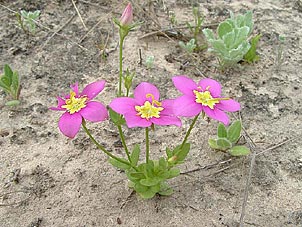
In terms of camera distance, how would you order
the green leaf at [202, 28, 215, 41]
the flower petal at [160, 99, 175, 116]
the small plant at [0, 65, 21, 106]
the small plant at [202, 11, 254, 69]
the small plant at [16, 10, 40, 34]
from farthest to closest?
the small plant at [16, 10, 40, 34] → the green leaf at [202, 28, 215, 41] → the small plant at [202, 11, 254, 69] → the small plant at [0, 65, 21, 106] → the flower petal at [160, 99, 175, 116]

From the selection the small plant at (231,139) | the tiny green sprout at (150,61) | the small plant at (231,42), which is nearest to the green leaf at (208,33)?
the small plant at (231,42)

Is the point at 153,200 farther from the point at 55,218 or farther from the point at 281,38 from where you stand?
the point at 281,38

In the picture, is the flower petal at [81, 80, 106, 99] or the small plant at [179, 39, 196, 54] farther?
the small plant at [179, 39, 196, 54]

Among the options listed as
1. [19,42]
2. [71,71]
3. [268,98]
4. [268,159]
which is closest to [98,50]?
[71,71]

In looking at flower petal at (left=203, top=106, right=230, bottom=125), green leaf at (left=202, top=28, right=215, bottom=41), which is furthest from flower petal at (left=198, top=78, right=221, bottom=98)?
green leaf at (left=202, top=28, right=215, bottom=41)

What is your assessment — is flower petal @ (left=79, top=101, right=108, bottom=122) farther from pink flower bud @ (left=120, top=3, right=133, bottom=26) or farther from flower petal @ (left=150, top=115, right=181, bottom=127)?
pink flower bud @ (left=120, top=3, right=133, bottom=26)

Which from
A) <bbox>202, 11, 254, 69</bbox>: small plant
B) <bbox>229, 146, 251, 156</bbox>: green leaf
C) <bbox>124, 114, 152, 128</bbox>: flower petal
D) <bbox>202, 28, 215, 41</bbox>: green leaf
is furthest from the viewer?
<bbox>202, 28, 215, 41</bbox>: green leaf
